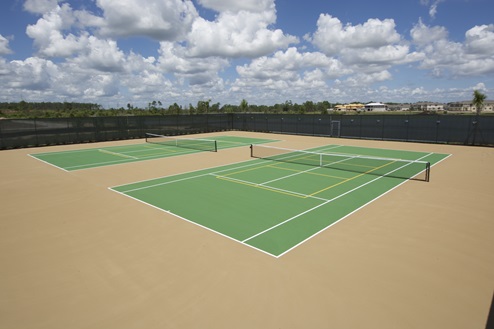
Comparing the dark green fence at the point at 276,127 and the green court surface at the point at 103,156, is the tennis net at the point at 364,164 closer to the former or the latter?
the green court surface at the point at 103,156

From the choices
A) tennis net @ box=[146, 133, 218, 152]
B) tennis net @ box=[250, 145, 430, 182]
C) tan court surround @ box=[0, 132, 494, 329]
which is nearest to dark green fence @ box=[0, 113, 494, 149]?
tennis net @ box=[146, 133, 218, 152]

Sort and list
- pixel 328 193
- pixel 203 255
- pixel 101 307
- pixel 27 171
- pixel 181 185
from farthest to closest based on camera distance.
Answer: pixel 27 171 < pixel 181 185 < pixel 328 193 < pixel 203 255 < pixel 101 307

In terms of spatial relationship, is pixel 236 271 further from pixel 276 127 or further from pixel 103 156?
pixel 276 127

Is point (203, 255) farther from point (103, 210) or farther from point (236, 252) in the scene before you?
point (103, 210)

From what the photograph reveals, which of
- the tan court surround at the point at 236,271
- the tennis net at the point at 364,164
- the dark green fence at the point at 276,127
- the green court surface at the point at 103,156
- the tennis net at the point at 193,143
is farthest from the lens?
the dark green fence at the point at 276,127

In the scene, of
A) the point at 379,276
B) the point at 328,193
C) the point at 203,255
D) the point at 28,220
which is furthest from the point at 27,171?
the point at 379,276

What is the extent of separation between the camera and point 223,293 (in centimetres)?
605

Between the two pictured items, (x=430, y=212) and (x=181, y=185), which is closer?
(x=430, y=212)

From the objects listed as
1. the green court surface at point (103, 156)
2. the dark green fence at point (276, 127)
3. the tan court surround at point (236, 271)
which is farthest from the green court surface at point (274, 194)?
the dark green fence at point (276, 127)

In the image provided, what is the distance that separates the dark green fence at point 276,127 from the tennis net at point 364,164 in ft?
40.9

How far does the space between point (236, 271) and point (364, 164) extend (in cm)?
1474

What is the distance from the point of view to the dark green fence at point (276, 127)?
1102 inches

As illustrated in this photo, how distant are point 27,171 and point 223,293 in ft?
56.5

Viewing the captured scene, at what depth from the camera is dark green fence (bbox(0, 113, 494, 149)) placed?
2800 cm
